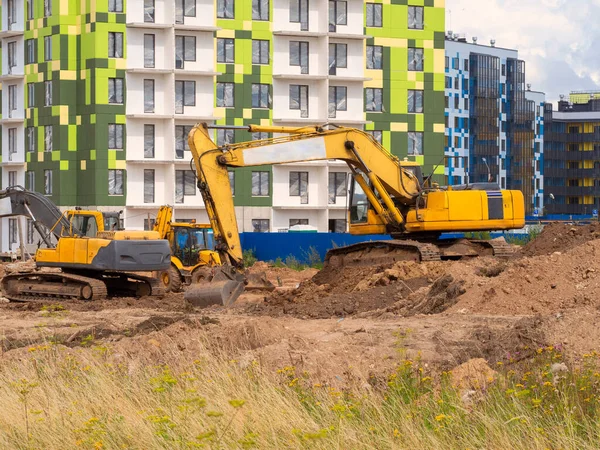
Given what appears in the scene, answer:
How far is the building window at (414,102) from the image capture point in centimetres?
7269

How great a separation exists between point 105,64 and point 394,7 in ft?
59.6

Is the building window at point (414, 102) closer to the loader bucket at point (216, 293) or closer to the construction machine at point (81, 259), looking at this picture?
the construction machine at point (81, 259)

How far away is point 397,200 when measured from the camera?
31609 mm

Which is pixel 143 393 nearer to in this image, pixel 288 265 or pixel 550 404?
pixel 550 404

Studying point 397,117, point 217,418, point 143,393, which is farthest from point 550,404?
point 397,117

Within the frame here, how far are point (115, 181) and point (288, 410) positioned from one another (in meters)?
57.0

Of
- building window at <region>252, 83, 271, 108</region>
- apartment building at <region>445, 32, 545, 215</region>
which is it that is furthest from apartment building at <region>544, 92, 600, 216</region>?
building window at <region>252, 83, 271, 108</region>

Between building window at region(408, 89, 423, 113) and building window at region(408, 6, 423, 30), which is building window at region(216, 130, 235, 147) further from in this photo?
building window at region(408, 6, 423, 30)

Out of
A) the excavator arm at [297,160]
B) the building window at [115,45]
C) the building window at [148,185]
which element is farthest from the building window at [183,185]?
the excavator arm at [297,160]

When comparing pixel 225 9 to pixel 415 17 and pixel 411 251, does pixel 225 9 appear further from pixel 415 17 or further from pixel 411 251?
pixel 411 251

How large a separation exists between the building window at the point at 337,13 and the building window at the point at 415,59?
478cm

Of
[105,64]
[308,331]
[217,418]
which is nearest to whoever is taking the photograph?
[217,418]

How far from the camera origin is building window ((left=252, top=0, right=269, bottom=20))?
224ft

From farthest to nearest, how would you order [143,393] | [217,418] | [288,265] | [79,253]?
[288,265] → [79,253] → [143,393] → [217,418]
